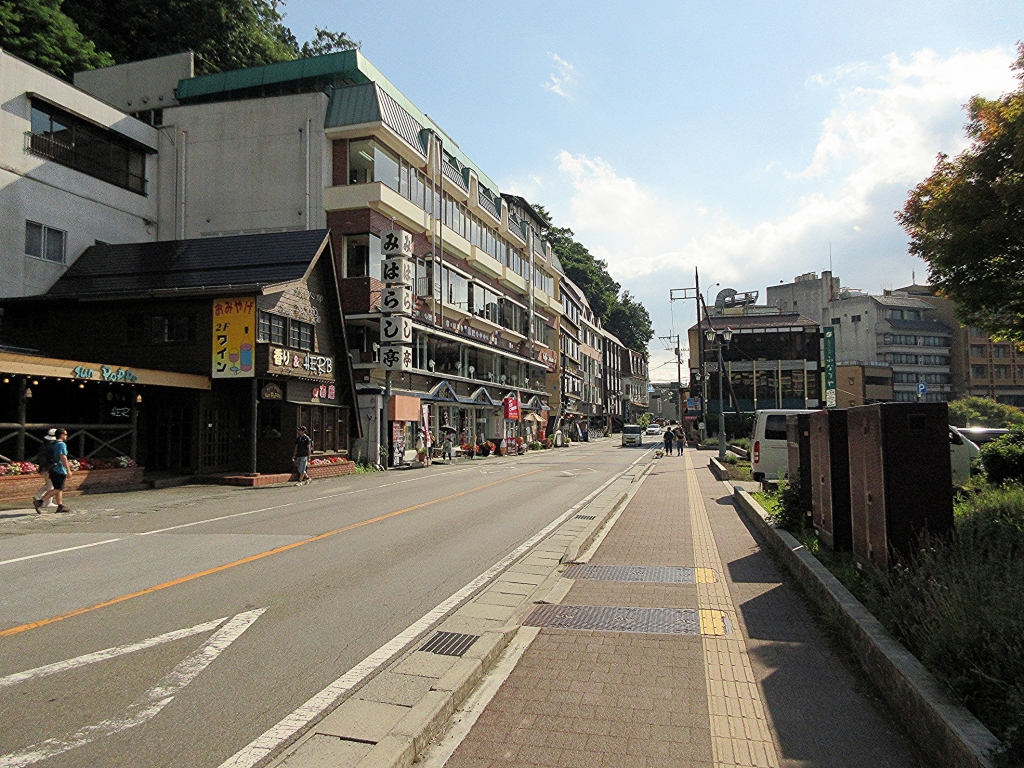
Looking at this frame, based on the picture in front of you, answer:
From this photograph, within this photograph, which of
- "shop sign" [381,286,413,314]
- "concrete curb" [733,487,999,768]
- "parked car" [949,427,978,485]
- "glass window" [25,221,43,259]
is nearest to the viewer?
"concrete curb" [733,487,999,768]

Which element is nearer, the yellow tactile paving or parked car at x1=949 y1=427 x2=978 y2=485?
the yellow tactile paving

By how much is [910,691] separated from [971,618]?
68 centimetres

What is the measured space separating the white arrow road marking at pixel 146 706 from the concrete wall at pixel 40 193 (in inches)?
1042

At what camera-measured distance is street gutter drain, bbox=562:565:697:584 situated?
871 centimetres

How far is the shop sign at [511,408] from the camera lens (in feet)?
169

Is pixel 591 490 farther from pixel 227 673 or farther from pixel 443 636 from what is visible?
pixel 227 673

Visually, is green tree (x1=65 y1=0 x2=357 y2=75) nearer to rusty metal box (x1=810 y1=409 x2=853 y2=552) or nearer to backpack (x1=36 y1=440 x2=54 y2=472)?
backpack (x1=36 y1=440 x2=54 y2=472)

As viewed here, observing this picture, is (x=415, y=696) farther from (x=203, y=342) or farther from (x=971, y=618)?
(x=203, y=342)

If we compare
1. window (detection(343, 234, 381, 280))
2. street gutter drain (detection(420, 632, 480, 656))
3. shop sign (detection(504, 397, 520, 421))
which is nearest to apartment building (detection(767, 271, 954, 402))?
shop sign (detection(504, 397, 520, 421))

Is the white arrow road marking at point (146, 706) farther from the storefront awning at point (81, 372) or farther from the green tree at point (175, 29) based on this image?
the green tree at point (175, 29)

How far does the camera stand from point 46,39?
119 feet

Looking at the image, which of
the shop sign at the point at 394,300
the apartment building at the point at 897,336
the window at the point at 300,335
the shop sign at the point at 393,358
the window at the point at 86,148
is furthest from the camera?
the apartment building at the point at 897,336

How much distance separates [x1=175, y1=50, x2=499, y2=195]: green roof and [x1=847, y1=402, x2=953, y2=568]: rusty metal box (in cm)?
3495

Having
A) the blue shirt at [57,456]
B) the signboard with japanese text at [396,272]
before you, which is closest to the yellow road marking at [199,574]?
the blue shirt at [57,456]
